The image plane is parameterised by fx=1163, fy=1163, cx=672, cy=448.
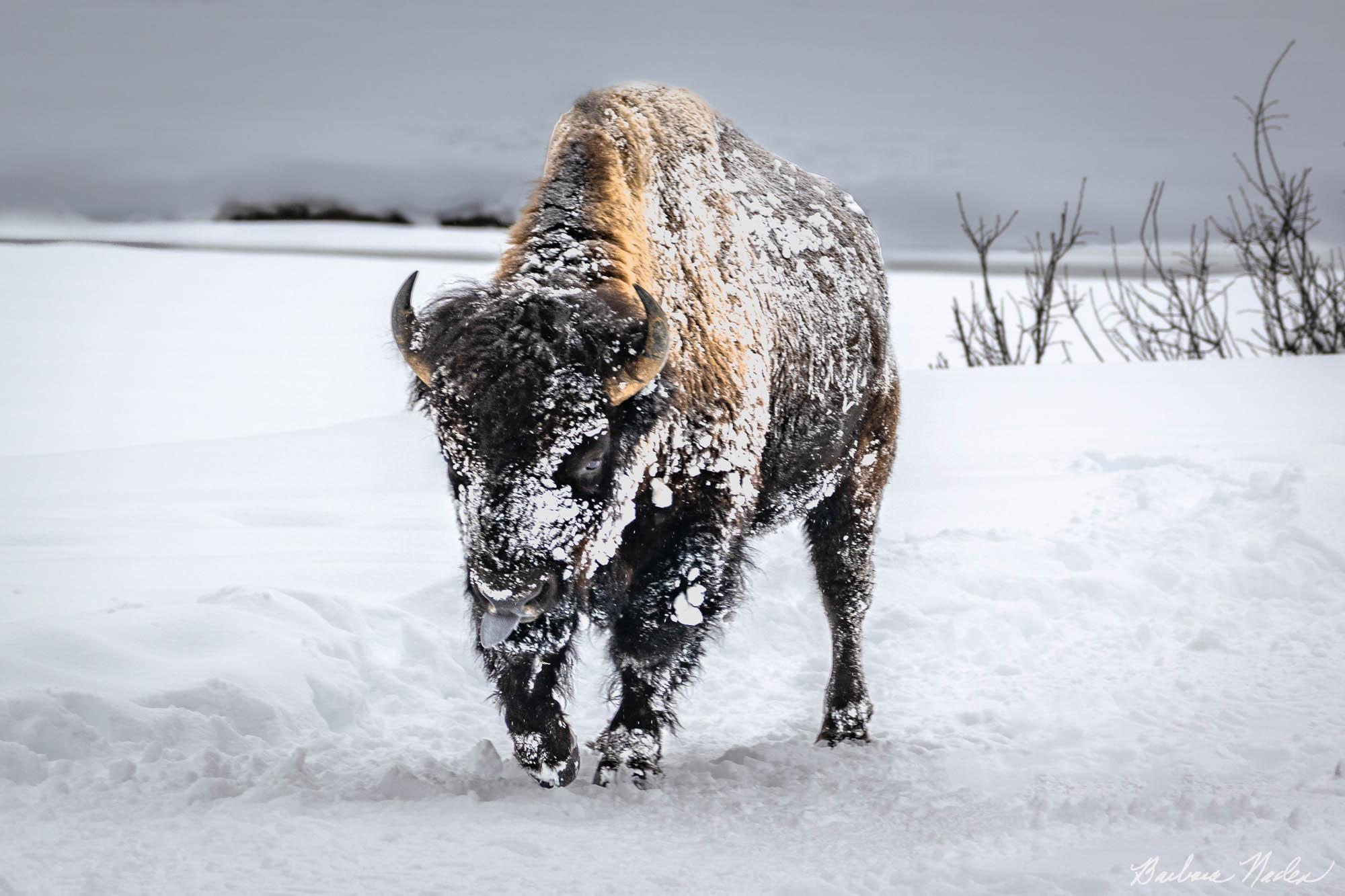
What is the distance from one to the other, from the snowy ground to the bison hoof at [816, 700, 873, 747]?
16 centimetres

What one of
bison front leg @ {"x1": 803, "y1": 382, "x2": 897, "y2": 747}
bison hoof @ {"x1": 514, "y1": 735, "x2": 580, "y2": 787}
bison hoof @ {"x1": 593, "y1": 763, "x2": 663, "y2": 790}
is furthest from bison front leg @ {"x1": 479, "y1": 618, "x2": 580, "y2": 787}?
bison front leg @ {"x1": 803, "y1": 382, "x2": 897, "y2": 747}

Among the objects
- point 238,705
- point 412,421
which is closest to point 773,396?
point 238,705

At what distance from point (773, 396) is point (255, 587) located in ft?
8.66

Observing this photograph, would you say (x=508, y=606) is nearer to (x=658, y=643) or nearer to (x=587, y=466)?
(x=587, y=466)

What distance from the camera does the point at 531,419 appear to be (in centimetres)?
296

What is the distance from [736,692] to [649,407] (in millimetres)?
1976

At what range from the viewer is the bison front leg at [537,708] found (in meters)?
3.45

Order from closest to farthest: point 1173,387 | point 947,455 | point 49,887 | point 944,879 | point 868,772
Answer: point 49,887 < point 944,879 < point 868,772 < point 947,455 < point 1173,387

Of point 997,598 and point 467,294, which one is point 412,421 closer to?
point 997,598

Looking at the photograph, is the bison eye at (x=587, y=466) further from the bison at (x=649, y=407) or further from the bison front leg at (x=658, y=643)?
the bison front leg at (x=658, y=643)

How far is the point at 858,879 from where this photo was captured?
287cm

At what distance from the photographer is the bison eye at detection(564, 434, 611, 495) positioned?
3.04 meters

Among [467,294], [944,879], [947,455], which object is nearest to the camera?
[944,879]
